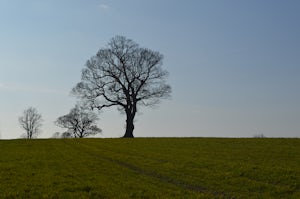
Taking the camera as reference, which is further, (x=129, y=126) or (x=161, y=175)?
(x=129, y=126)

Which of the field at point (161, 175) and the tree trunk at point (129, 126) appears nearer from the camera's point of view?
the field at point (161, 175)

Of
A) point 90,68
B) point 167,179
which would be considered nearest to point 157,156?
point 167,179

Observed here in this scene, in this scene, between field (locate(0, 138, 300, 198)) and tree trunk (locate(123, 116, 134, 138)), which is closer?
field (locate(0, 138, 300, 198))

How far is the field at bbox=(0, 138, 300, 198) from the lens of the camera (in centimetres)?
2059

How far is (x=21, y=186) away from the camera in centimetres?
2200

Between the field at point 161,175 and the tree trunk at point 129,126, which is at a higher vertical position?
the tree trunk at point 129,126

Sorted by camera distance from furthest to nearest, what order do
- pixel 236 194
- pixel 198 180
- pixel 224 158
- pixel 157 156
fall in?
pixel 157 156 → pixel 224 158 → pixel 198 180 → pixel 236 194

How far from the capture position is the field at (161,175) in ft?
67.6

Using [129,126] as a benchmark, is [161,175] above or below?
below

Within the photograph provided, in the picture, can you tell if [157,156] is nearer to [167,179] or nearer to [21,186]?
[167,179]

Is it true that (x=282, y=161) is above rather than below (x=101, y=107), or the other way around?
below

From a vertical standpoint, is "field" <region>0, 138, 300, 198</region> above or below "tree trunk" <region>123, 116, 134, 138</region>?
below

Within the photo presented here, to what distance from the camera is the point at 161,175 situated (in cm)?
2716

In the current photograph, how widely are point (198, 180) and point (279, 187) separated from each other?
502cm
